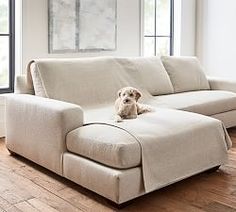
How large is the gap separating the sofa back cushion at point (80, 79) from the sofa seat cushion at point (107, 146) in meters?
0.73

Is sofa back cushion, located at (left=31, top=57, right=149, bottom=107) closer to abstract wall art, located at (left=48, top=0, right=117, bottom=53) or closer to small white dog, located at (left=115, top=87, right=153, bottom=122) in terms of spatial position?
small white dog, located at (left=115, top=87, right=153, bottom=122)

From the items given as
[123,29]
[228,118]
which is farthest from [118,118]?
[123,29]

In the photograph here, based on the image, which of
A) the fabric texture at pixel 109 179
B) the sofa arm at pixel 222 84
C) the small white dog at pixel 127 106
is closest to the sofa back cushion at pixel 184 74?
the sofa arm at pixel 222 84

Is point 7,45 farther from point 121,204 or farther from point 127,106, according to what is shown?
point 121,204

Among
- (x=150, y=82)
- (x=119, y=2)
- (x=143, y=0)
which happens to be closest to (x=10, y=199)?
(x=150, y=82)

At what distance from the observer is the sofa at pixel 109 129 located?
242 cm

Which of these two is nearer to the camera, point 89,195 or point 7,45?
point 89,195

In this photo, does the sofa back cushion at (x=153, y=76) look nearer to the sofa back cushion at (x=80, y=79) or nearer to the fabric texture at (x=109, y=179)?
the sofa back cushion at (x=80, y=79)

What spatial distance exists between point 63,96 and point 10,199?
3.44 ft

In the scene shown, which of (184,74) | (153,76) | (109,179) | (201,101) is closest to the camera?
(109,179)

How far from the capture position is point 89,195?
8.53ft

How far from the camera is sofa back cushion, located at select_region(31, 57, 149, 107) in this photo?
10.7ft

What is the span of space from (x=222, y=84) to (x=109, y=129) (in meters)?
2.45

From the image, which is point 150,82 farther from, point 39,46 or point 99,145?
point 99,145
